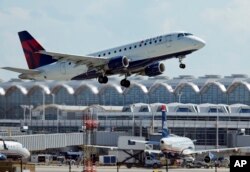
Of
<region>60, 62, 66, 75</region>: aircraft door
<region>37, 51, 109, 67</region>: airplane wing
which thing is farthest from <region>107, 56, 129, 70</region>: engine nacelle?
<region>60, 62, 66, 75</region>: aircraft door

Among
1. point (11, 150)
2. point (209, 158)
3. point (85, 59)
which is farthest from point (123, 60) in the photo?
point (209, 158)

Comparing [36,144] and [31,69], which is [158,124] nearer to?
[36,144]

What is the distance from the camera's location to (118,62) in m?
99.5

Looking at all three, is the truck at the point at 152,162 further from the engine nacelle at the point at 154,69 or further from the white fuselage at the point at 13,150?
the engine nacelle at the point at 154,69

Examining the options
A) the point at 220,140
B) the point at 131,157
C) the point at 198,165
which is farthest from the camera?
the point at 220,140

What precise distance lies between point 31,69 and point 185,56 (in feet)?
86.5

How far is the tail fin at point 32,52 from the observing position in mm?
113331

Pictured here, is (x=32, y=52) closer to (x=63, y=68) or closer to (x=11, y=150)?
(x=63, y=68)

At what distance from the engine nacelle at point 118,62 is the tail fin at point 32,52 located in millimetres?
13822

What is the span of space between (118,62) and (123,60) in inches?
27.4

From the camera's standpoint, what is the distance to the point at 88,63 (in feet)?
340

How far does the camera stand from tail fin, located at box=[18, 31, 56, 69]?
11333 centimetres

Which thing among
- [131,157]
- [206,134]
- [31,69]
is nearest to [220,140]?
[206,134]

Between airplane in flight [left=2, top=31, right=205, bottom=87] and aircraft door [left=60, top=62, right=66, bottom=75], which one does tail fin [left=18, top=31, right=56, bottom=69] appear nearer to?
airplane in flight [left=2, top=31, right=205, bottom=87]
